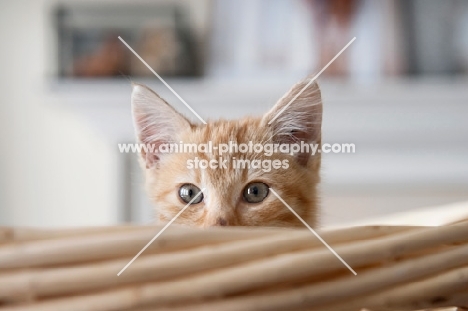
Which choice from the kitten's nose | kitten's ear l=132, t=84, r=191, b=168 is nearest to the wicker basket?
the kitten's nose

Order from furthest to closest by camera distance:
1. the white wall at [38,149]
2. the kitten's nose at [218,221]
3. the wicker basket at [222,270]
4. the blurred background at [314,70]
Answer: the white wall at [38,149] < the blurred background at [314,70] < the kitten's nose at [218,221] < the wicker basket at [222,270]

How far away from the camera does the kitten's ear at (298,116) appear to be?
0.70 meters

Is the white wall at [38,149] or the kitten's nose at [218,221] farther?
the white wall at [38,149]

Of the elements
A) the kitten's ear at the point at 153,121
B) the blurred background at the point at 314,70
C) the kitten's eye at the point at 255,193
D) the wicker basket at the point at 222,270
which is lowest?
the wicker basket at the point at 222,270

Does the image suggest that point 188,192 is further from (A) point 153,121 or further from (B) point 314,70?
(B) point 314,70

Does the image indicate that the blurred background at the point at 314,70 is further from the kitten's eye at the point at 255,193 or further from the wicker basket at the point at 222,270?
the wicker basket at the point at 222,270

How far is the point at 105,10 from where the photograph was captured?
6.27ft

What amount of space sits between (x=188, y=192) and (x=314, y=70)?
1.17 metres

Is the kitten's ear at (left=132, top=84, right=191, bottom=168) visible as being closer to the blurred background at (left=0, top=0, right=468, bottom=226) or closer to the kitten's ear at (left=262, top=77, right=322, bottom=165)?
the kitten's ear at (left=262, top=77, right=322, bottom=165)


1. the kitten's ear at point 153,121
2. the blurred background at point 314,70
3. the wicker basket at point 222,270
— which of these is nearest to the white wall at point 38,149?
the blurred background at point 314,70

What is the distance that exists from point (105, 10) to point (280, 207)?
1436 millimetres

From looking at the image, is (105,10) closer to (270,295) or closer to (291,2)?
(291,2)

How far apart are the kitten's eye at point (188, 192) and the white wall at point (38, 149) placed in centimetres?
133

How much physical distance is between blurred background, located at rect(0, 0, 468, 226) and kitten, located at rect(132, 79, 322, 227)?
1.02m
